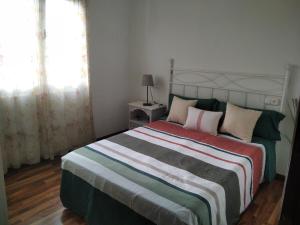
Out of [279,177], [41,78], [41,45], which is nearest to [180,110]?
[279,177]

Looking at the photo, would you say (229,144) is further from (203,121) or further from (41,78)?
(41,78)

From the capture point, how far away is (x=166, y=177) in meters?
1.77

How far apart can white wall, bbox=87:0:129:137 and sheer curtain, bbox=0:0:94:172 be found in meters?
0.26

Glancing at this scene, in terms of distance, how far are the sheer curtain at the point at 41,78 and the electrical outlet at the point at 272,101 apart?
2413 mm

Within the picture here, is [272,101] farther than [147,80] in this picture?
No

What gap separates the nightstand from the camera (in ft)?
11.4

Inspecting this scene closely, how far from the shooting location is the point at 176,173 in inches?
72.3

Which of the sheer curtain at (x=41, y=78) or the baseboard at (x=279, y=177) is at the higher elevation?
the sheer curtain at (x=41, y=78)

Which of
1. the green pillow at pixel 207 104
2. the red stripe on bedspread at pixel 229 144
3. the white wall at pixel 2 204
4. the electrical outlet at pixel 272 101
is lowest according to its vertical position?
the white wall at pixel 2 204

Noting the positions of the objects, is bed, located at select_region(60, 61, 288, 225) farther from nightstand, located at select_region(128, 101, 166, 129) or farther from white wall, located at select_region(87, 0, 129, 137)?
white wall, located at select_region(87, 0, 129, 137)

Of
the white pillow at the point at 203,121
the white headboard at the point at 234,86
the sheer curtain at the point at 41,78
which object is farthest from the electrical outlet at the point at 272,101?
the sheer curtain at the point at 41,78

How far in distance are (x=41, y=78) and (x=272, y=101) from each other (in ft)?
9.21

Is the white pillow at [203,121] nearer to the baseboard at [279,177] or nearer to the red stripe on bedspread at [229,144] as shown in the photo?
the red stripe on bedspread at [229,144]

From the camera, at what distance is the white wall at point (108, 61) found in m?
3.45
